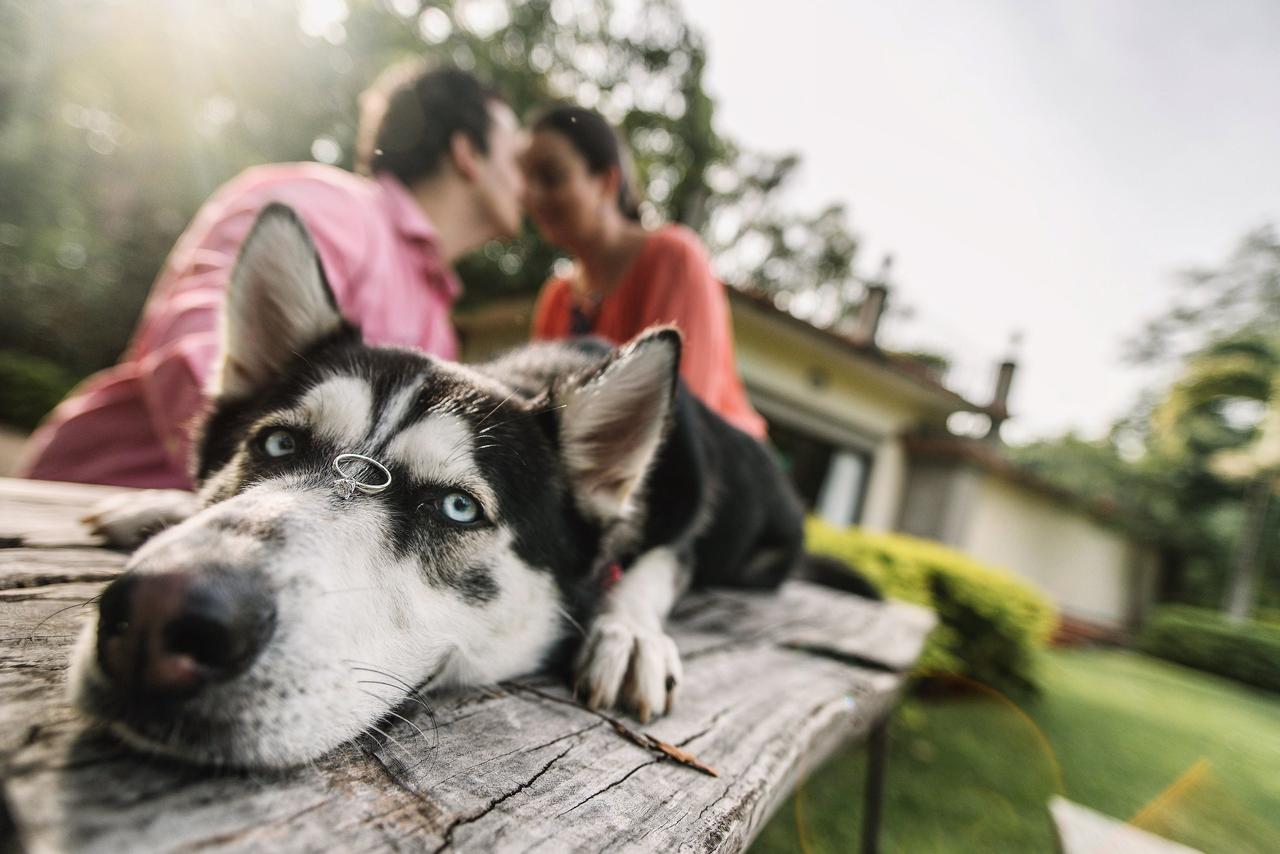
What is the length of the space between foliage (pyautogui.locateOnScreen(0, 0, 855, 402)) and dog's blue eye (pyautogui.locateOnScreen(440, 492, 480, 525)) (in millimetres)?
11812

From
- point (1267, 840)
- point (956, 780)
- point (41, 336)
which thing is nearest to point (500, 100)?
point (1267, 840)

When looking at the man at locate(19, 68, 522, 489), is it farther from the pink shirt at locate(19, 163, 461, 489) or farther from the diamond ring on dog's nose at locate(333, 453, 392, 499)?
the diamond ring on dog's nose at locate(333, 453, 392, 499)

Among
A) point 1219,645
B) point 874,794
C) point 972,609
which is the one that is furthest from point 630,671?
point 1219,645

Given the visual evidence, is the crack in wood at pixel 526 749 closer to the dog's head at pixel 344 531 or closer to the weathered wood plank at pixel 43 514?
the dog's head at pixel 344 531

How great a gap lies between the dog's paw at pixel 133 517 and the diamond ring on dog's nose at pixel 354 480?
0.68 meters

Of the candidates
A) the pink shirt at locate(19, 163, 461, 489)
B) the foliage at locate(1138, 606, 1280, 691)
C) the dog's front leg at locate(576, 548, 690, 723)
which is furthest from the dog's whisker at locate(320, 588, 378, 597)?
the foliage at locate(1138, 606, 1280, 691)

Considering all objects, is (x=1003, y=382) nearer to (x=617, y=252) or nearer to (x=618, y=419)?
(x=617, y=252)

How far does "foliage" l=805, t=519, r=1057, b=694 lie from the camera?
6926mm

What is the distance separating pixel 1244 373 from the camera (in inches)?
358

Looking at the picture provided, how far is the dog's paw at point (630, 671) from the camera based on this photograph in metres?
1.44

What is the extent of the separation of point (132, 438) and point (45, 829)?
112 inches

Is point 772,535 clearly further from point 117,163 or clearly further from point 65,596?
point 117,163

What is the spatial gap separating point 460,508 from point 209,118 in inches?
786

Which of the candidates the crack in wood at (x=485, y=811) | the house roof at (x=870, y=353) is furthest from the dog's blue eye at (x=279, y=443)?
the house roof at (x=870, y=353)
